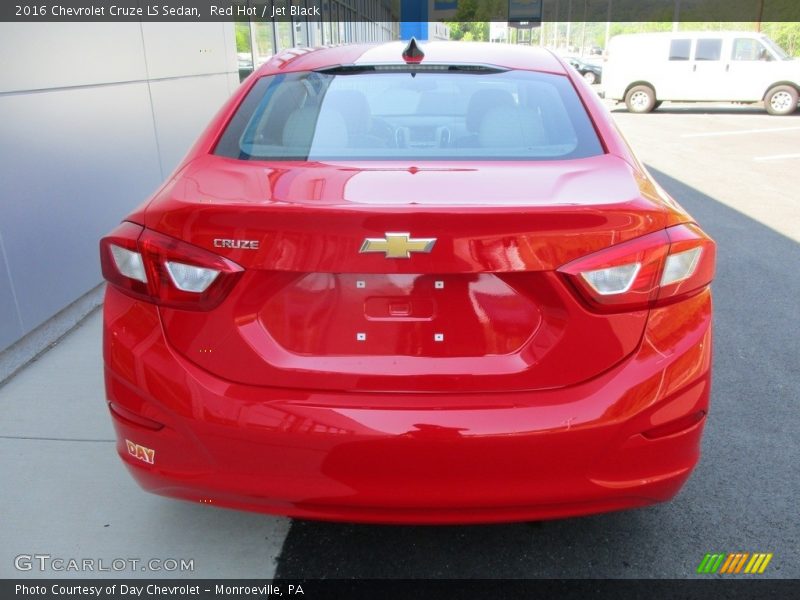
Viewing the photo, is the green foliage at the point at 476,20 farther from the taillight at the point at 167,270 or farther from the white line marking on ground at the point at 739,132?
the taillight at the point at 167,270

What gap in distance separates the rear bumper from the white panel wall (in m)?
2.48

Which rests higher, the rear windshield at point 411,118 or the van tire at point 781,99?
the rear windshield at point 411,118

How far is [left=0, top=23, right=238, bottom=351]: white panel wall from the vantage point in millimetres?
4047

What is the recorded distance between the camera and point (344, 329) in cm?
190

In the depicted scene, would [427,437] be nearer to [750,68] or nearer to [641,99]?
[750,68]

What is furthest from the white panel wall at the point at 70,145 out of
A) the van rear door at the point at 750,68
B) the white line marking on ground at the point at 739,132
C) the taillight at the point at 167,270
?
the van rear door at the point at 750,68

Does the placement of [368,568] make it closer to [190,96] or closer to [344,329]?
[344,329]

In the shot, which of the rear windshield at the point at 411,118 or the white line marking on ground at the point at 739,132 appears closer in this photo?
the rear windshield at the point at 411,118

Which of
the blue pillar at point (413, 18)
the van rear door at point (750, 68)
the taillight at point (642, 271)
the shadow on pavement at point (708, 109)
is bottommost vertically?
the shadow on pavement at point (708, 109)

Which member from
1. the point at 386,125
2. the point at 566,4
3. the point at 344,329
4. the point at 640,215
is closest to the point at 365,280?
the point at 344,329

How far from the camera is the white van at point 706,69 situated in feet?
58.4

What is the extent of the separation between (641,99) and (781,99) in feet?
11.2

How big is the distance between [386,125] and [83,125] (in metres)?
3.17

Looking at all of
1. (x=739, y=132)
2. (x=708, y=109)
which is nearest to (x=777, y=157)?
(x=739, y=132)
